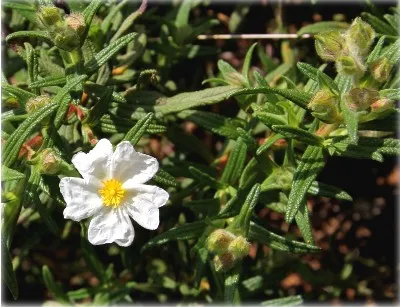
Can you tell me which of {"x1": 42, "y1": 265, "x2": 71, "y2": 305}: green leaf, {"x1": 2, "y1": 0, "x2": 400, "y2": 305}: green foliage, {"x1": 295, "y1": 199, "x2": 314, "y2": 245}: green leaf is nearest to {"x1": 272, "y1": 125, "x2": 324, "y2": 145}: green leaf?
{"x1": 2, "y1": 0, "x2": 400, "y2": 305}: green foliage

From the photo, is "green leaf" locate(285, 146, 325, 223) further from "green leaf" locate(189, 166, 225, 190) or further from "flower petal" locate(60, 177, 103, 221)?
"flower petal" locate(60, 177, 103, 221)

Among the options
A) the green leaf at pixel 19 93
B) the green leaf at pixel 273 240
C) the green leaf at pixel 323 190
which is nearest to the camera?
the green leaf at pixel 19 93

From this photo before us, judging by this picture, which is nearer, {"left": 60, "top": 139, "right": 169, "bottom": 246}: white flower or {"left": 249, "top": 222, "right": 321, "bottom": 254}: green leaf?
{"left": 60, "top": 139, "right": 169, "bottom": 246}: white flower

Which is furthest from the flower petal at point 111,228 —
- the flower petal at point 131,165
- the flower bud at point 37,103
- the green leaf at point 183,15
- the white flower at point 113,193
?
the green leaf at point 183,15

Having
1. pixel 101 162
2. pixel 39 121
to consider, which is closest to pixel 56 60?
pixel 39 121

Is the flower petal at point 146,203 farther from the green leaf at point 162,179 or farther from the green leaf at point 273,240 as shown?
the green leaf at point 273,240

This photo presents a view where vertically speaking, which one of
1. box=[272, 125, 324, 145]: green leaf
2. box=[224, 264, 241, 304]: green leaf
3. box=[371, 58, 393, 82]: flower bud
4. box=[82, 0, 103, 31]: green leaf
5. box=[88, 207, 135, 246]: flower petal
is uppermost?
box=[82, 0, 103, 31]: green leaf

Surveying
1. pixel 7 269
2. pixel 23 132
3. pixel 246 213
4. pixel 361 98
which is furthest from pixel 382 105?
pixel 7 269

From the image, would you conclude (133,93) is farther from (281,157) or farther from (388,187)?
(388,187)
